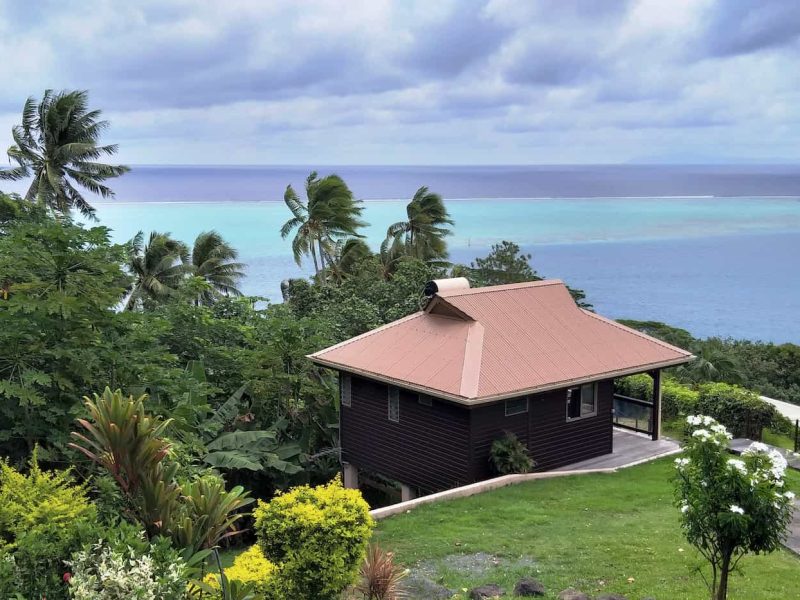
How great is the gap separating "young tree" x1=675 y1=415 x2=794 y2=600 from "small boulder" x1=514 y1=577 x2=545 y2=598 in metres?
2.52

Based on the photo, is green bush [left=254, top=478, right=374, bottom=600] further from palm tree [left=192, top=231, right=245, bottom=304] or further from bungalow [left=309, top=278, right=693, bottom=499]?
palm tree [left=192, top=231, right=245, bottom=304]

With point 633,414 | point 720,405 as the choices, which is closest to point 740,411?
point 720,405

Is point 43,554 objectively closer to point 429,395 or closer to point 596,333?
point 429,395

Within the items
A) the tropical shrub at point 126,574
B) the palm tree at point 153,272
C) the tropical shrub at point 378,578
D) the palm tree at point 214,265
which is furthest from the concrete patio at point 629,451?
the palm tree at point 214,265

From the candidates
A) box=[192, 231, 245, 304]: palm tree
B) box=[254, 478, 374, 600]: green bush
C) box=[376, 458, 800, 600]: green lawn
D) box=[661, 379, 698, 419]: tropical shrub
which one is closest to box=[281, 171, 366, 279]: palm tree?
box=[192, 231, 245, 304]: palm tree

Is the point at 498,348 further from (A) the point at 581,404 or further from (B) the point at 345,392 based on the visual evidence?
(B) the point at 345,392

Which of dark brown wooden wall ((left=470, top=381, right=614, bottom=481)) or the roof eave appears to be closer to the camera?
the roof eave

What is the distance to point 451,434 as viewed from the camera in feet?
52.9

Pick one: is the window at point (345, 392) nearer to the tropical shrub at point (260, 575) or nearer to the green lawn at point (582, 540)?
the green lawn at point (582, 540)

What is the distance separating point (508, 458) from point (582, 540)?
12.9ft

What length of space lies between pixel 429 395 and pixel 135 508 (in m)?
9.66

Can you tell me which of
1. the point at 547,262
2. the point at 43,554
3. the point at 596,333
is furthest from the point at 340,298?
the point at 547,262

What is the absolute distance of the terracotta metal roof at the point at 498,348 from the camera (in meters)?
15.9

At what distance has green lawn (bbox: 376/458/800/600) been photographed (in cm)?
1003
